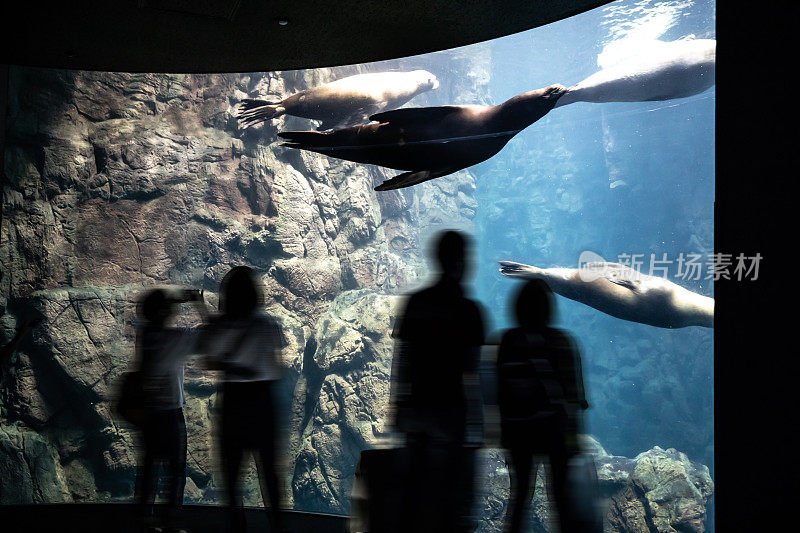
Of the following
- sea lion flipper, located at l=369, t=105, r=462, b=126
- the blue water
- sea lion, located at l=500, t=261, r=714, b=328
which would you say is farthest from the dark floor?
the blue water

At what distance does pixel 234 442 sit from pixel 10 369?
224 inches

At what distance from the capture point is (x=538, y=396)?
6.37 ft

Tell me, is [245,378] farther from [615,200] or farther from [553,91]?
[615,200]

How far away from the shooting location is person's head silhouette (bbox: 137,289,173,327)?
8.22ft

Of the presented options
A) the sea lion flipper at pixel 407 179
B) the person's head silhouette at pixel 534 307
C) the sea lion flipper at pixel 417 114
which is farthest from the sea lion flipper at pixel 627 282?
the person's head silhouette at pixel 534 307

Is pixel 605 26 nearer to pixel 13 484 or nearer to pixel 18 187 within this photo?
pixel 18 187

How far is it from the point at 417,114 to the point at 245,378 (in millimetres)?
2187

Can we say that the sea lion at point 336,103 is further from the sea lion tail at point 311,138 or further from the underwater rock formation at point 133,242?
the underwater rock formation at point 133,242

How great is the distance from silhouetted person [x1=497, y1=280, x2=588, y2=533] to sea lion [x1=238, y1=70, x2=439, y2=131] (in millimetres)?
3341

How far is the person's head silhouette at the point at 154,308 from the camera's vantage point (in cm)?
251

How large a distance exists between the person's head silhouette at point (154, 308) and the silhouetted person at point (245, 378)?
1.14 feet
